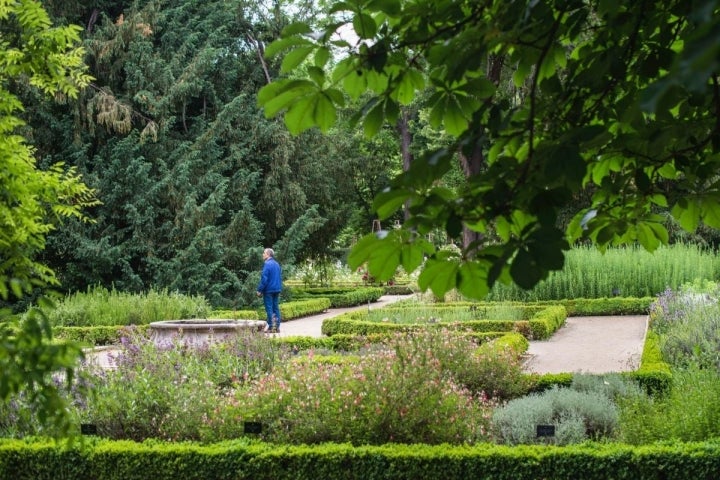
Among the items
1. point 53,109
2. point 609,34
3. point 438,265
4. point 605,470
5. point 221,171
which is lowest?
point 605,470

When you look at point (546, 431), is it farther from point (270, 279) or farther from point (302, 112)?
point (270, 279)

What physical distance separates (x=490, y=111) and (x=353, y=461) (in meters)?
3.74

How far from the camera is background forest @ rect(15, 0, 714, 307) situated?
20.1 meters

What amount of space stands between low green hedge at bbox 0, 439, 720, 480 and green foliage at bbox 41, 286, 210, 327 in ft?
31.8

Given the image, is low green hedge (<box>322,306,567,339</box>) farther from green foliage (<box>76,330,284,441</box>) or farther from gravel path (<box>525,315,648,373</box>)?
green foliage (<box>76,330,284,441</box>)

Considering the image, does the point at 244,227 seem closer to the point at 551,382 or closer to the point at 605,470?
the point at 551,382

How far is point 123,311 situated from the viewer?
15.0 meters

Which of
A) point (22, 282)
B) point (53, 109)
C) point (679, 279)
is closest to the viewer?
point (22, 282)

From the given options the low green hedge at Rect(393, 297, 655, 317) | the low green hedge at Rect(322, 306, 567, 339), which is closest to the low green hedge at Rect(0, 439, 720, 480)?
the low green hedge at Rect(322, 306, 567, 339)

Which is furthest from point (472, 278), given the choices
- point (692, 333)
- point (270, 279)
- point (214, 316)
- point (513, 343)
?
point (214, 316)

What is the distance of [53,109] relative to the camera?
20.7m

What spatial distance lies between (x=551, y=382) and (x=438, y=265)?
20.0 ft

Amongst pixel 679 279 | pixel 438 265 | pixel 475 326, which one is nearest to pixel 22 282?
pixel 438 265

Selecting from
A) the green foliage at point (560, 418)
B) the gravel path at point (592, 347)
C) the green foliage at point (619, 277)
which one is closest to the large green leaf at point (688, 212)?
the green foliage at point (560, 418)
